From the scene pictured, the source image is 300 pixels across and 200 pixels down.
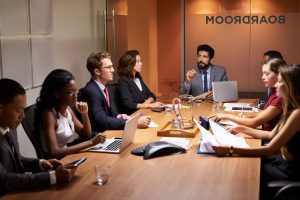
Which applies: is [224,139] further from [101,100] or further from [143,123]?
[101,100]

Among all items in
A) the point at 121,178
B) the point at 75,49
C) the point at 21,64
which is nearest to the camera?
the point at 121,178

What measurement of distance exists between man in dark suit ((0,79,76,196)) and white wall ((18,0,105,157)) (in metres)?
1.62

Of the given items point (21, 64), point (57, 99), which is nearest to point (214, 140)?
point (57, 99)

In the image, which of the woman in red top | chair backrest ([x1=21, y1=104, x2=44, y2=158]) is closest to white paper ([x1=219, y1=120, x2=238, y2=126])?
the woman in red top

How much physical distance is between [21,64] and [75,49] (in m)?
1.24

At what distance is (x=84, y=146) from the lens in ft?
9.30

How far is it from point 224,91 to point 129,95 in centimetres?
105

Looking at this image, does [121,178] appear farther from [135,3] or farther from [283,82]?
[135,3]

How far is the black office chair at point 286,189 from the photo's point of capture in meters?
2.36

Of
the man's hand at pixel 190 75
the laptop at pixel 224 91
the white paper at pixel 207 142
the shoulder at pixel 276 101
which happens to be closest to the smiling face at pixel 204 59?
the man's hand at pixel 190 75

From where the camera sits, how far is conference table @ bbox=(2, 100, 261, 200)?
2.06 metres

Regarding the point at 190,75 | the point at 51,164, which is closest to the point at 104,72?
the point at 190,75

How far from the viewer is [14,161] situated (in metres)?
2.36

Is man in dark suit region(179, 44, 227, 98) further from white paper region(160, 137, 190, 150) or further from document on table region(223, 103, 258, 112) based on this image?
white paper region(160, 137, 190, 150)
